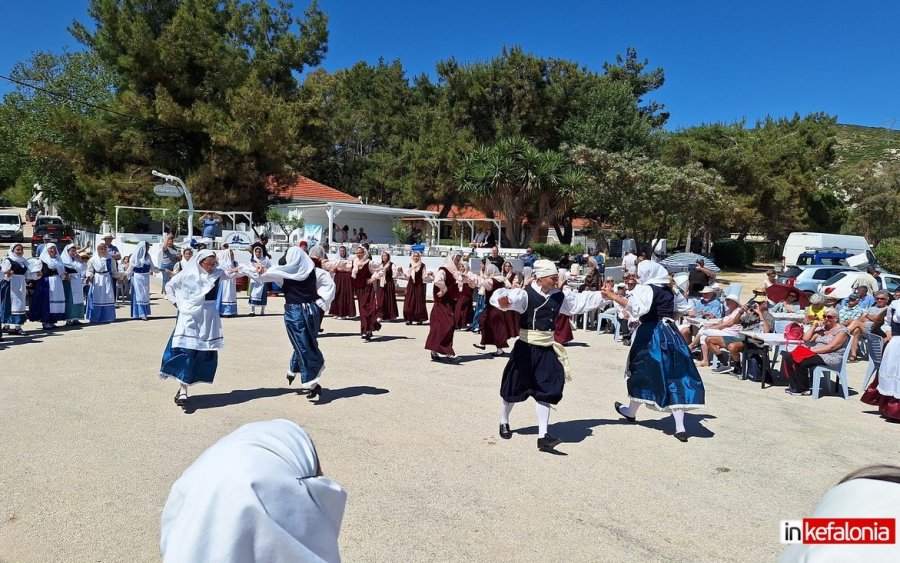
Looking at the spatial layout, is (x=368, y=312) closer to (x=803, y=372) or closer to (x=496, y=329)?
(x=496, y=329)

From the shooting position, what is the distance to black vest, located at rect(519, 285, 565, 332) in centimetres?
677

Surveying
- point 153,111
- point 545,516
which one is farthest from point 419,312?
point 153,111

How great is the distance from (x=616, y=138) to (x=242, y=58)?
845 inches

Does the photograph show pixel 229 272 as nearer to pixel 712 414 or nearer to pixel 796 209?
pixel 712 414

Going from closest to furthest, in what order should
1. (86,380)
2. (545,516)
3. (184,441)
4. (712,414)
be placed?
(545,516), (184,441), (712,414), (86,380)

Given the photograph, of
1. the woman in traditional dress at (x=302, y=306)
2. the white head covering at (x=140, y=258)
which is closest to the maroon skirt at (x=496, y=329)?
the woman in traditional dress at (x=302, y=306)

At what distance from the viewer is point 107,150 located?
3294cm

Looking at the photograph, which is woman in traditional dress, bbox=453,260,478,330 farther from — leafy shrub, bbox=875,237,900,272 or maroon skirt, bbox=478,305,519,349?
leafy shrub, bbox=875,237,900,272

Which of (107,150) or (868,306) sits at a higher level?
(107,150)

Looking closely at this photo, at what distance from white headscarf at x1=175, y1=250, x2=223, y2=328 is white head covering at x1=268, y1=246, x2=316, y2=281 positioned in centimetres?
76

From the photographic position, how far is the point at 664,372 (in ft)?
23.6

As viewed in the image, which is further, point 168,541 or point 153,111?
point 153,111

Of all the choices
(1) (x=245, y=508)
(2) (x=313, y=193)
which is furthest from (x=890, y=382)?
(2) (x=313, y=193)

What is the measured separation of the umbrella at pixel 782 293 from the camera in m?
12.4
